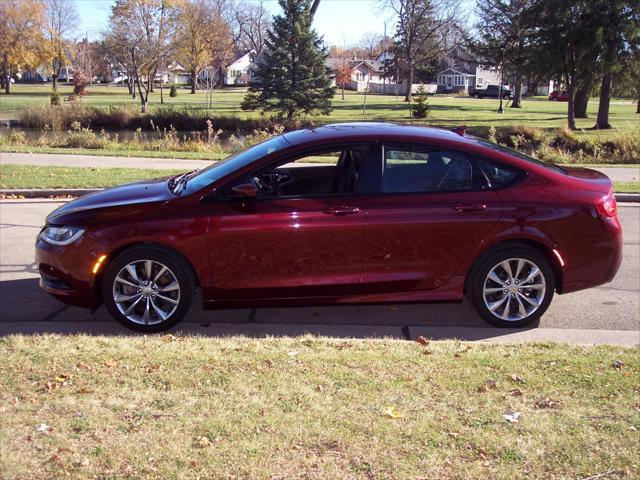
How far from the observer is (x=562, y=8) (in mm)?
33625

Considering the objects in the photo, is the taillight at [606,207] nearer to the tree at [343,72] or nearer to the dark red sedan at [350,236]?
the dark red sedan at [350,236]

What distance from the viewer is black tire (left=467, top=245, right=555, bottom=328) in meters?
5.47

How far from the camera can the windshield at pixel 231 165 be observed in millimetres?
5492

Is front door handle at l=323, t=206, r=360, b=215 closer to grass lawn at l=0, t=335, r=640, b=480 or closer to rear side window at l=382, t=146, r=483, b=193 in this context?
rear side window at l=382, t=146, r=483, b=193

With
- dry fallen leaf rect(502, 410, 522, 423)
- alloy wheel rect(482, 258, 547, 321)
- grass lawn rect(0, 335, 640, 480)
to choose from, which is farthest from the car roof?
dry fallen leaf rect(502, 410, 522, 423)

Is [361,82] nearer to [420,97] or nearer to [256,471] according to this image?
[420,97]

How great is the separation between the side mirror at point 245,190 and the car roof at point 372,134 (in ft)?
2.04

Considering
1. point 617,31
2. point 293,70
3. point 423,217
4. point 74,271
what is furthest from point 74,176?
point 617,31

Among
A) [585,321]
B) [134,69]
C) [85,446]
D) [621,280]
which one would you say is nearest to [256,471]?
[85,446]

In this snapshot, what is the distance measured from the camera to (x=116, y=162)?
15820 mm

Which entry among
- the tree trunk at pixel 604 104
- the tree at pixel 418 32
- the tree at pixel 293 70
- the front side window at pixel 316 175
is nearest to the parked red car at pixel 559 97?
the tree at pixel 418 32

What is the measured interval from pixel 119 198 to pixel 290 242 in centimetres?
161

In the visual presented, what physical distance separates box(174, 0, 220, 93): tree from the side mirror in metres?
53.2

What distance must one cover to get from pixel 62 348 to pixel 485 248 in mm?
3503
